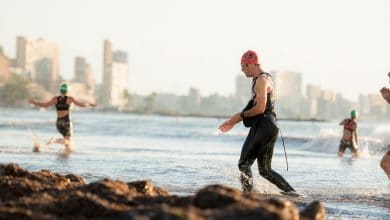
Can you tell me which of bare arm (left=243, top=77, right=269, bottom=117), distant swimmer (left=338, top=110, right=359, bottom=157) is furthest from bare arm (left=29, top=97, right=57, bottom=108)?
bare arm (left=243, top=77, right=269, bottom=117)

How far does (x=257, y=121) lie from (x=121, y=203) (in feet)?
12.7

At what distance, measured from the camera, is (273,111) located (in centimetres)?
1014

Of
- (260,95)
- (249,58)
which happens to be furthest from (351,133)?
(260,95)

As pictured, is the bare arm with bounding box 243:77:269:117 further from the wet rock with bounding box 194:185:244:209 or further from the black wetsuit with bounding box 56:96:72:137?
the black wetsuit with bounding box 56:96:72:137

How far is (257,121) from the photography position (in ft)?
32.8

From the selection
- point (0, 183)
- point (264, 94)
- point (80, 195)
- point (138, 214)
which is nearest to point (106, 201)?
point (80, 195)

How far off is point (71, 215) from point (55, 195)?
536 mm

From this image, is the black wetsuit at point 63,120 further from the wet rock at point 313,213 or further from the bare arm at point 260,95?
the wet rock at point 313,213

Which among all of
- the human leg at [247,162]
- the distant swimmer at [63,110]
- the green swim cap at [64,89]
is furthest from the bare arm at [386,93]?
the green swim cap at [64,89]

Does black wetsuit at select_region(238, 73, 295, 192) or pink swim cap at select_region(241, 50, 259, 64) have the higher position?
pink swim cap at select_region(241, 50, 259, 64)

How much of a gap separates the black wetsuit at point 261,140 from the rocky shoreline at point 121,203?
2779mm

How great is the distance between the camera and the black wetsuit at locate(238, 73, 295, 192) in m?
10.0

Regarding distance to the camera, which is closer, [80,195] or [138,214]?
[138,214]

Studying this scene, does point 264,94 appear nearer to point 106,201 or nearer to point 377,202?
point 377,202
